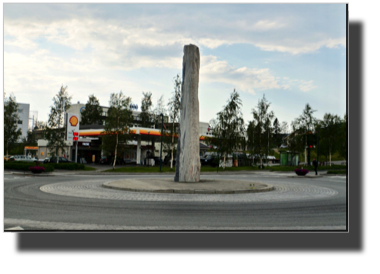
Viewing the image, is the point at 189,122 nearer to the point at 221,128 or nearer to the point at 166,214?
the point at 166,214

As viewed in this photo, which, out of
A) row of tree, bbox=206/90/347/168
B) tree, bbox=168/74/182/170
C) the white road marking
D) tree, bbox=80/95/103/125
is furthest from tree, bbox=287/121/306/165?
tree, bbox=80/95/103/125

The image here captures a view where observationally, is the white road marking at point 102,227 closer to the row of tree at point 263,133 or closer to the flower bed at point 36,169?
the flower bed at point 36,169

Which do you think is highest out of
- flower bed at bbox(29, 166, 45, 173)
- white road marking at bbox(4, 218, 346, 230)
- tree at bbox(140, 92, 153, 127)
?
tree at bbox(140, 92, 153, 127)

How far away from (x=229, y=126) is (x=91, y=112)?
49049mm

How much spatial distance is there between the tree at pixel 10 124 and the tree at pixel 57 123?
4978 mm

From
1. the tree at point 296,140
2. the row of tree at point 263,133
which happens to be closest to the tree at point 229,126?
the row of tree at point 263,133

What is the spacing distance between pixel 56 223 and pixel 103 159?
143 ft

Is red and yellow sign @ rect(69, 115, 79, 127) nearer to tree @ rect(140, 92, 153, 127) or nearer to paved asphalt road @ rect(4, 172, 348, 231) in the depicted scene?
paved asphalt road @ rect(4, 172, 348, 231)

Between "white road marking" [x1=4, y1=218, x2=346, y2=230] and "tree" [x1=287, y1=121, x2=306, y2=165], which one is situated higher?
"tree" [x1=287, y1=121, x2=306, y2=165]

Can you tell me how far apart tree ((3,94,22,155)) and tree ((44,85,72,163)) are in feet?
16.3

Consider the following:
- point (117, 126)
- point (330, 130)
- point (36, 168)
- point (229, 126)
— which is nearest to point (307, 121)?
point (330, 130)

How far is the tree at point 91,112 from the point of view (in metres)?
77.5

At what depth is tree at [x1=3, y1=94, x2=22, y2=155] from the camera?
3644 cm
